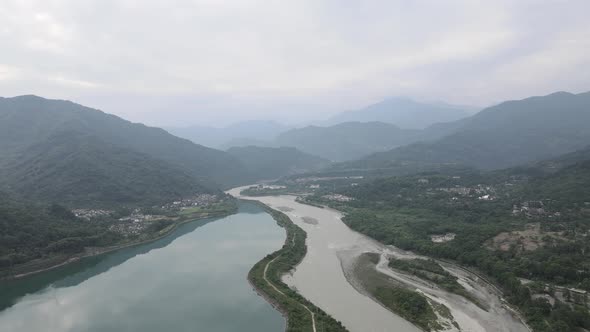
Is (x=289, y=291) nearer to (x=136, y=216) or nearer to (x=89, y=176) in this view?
(x=136, y=216)

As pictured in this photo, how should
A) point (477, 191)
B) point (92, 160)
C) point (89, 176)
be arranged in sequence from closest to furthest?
A: point (477, 191), point (89, 176), point (92, 160)

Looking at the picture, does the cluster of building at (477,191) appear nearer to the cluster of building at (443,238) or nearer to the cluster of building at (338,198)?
the cluster of building at (338,198)

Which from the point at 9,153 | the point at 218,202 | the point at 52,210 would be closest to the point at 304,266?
the point at 52,210

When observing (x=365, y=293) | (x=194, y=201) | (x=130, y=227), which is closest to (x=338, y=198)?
(x=194, y=201)

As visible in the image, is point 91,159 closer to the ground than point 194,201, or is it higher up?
higher up

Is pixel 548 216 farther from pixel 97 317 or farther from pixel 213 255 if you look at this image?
pixel 97 317

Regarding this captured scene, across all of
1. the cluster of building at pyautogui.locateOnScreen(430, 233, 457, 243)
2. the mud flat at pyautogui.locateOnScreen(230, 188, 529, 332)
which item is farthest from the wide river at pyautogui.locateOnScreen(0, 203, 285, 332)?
the cluster of building at pyautogui.locateOnScreen(430, 233, 457, 243)

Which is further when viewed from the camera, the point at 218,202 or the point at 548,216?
the point at 218,202

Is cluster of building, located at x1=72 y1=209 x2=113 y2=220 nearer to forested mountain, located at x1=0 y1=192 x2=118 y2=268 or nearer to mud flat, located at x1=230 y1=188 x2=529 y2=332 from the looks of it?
forested mountain, located at x1=0 y1=192 x2=118 y2=268
